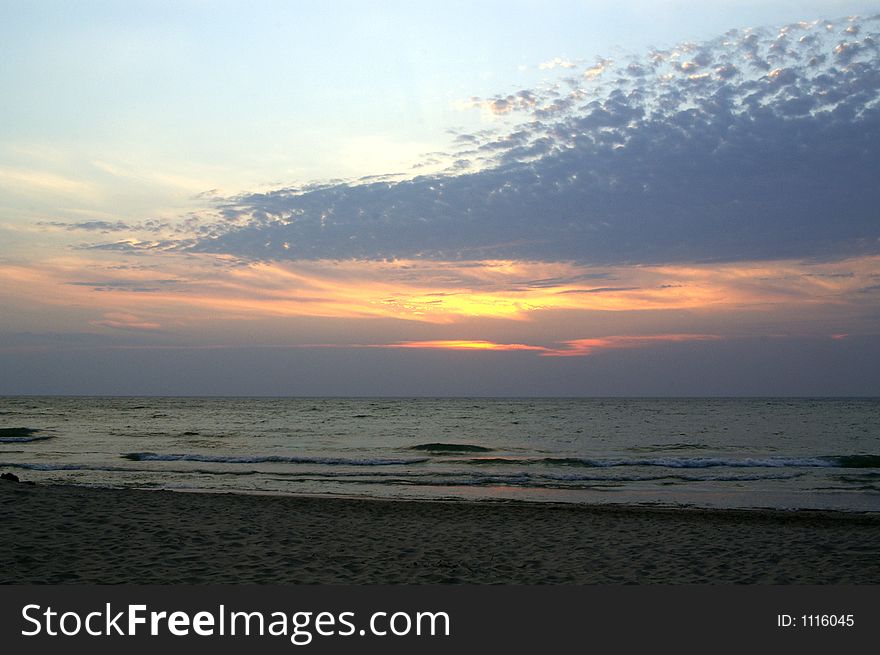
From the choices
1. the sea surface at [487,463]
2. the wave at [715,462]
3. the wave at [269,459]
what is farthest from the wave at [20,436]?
the wave at [715,462]

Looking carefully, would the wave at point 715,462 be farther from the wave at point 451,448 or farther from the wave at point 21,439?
the wave at point 21,439

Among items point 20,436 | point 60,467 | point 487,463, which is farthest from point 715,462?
point 20,436

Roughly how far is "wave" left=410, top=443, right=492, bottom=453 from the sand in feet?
70.3

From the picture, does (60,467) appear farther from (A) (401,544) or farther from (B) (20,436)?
(B) (20,436)

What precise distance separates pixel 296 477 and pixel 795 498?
16869 mm

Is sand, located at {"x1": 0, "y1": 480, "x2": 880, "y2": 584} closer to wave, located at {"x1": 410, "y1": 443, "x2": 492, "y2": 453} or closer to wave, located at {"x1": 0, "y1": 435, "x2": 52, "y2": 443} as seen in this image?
wave, located at {"x1": 410, "y1": 443, "x2": 492, "y2": 453}

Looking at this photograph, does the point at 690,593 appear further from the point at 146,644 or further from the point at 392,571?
the point at 146,644

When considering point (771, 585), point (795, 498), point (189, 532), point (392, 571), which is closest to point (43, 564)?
point (189, 532)

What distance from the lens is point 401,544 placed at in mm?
11672

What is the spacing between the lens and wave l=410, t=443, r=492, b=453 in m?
37.5

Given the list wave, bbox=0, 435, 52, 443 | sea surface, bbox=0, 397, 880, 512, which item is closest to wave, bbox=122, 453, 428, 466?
sea surface, bbox=0, 397, 880, 512

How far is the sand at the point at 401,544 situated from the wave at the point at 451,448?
21.4 m

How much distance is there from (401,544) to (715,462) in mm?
22315

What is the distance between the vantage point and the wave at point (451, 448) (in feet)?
123
